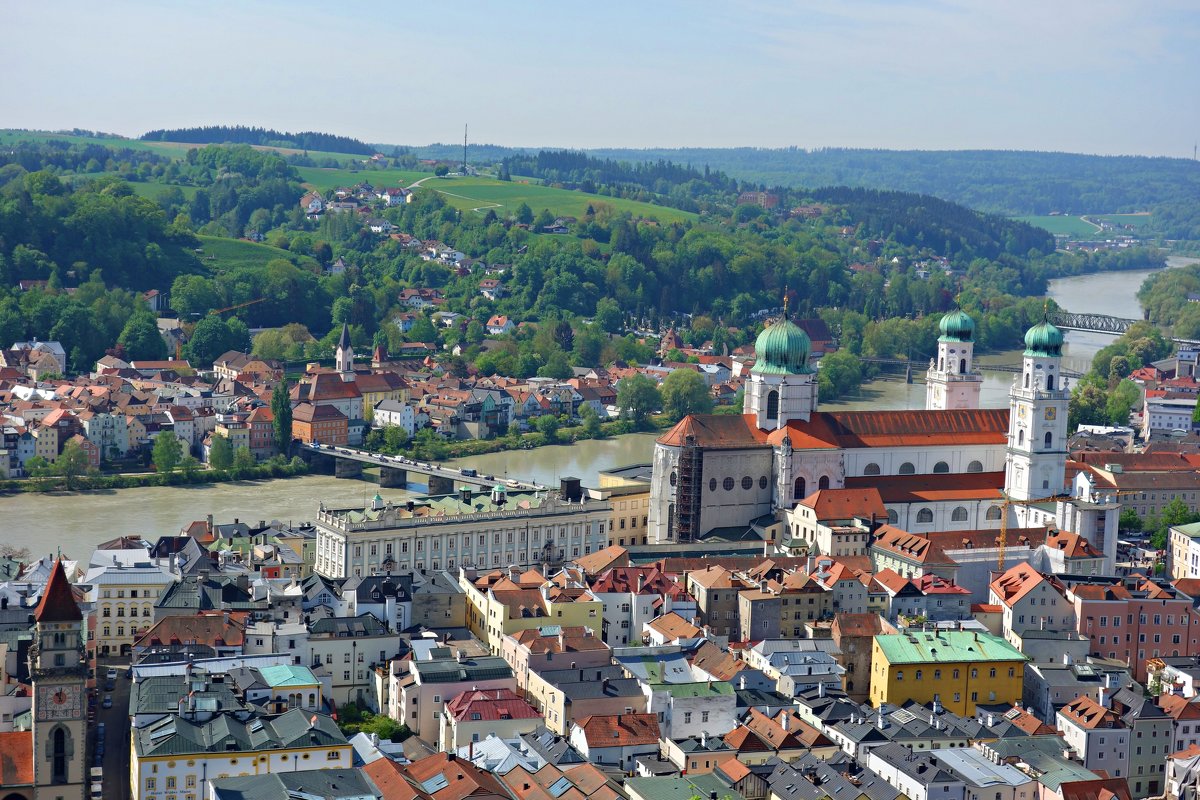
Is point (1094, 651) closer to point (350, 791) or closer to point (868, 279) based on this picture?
point (350, 791)

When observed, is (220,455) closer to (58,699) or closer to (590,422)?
(590,422)

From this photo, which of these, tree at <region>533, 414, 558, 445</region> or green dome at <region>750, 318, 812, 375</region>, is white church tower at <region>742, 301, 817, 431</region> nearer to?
green dome at <region>750, 318, 812, 375</region>

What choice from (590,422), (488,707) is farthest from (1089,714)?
(590,422)

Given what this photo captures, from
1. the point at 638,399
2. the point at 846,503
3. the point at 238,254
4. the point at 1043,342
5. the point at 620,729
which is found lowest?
the point at 638,399

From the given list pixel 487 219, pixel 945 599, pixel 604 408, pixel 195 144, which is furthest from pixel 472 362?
pixel 195 144

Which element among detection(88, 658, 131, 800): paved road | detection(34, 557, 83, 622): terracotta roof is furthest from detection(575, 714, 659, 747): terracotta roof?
detection(34, 557, 83, 622): terracotta roof

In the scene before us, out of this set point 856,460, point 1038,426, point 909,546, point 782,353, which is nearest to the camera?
point 909,546
